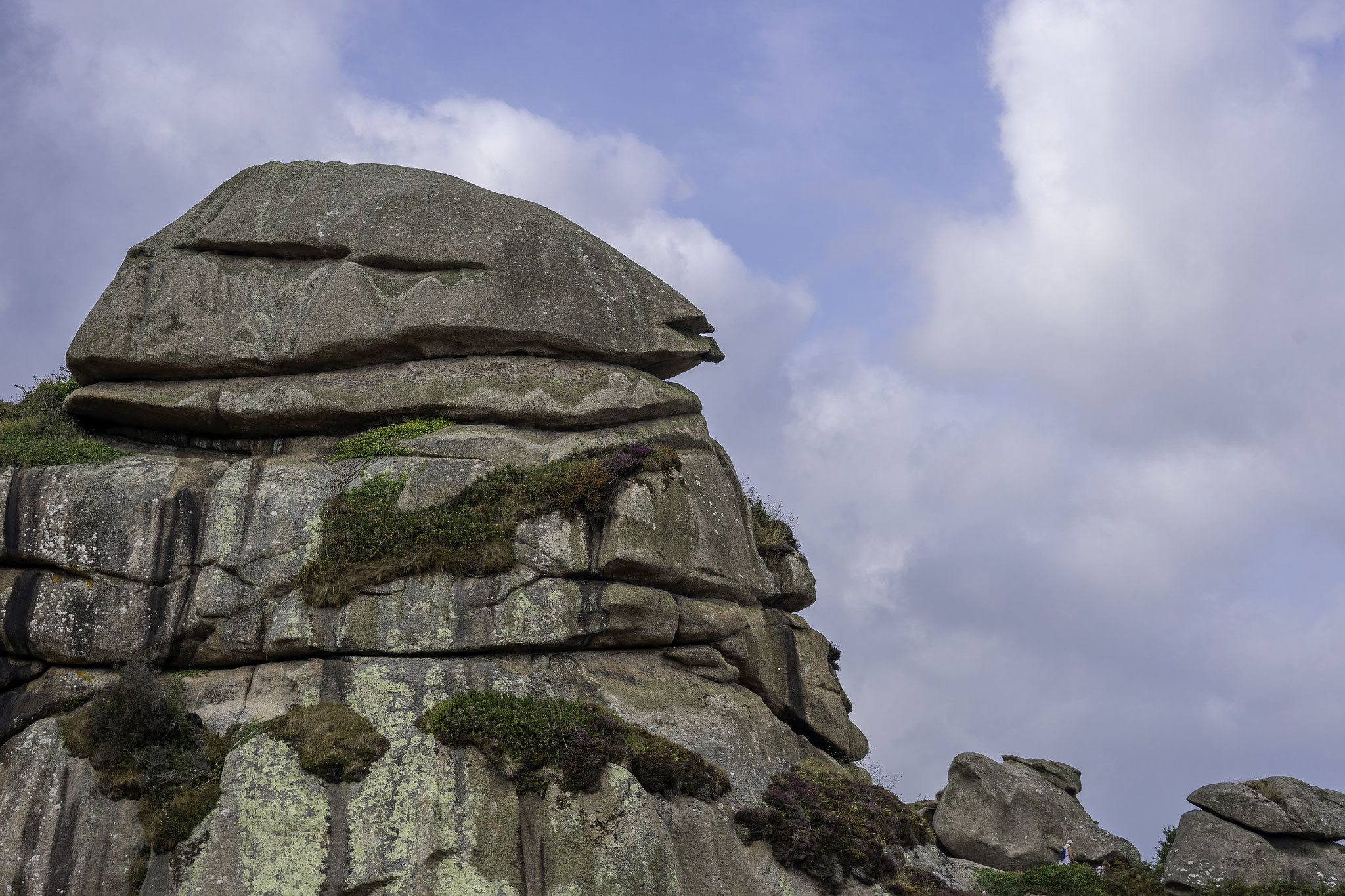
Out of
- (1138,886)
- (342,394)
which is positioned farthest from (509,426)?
(1138,886)

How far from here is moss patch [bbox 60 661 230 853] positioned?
2098cm

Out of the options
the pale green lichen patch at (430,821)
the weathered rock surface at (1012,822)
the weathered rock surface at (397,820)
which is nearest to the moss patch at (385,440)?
the weathered rock surface at (397,820)

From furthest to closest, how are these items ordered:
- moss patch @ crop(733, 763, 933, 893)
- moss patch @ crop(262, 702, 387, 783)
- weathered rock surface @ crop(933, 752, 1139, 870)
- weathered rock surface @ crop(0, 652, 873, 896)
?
1. weathered rock surface @ crop(933, 752, 1139, 870)
2. moss patch @ crop(733, 763, 933, 893)
3. moss patch @ crop(262, 702, 387, 783)
4. weathered rock surface @ crop(0, 652, 873, 896)

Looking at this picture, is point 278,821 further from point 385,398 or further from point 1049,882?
point 1049,882

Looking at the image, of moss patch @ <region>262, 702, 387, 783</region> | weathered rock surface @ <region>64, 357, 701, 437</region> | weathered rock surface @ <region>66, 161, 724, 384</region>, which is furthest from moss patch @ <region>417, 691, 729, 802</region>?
weathered rock surface @ <region>66, 161, 724, 384</region>

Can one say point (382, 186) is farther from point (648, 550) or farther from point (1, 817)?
point (1, 817)

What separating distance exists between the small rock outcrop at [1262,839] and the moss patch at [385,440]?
25.4m

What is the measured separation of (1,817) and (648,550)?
14310mm

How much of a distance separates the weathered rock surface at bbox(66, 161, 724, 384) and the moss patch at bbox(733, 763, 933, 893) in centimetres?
1308

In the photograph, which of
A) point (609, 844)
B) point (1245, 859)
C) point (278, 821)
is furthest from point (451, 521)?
point (1245, 859)

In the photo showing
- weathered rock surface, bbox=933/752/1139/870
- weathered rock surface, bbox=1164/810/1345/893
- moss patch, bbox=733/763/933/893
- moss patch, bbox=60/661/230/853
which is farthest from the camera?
weathered rock surface, bbox=933/752/1139/870

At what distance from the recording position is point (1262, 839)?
1289 inches

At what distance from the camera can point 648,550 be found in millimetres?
26016

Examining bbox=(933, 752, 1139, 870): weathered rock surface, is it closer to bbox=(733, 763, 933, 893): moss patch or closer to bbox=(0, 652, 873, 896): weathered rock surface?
bbox=(733, 763, 933, 893): moss patch
